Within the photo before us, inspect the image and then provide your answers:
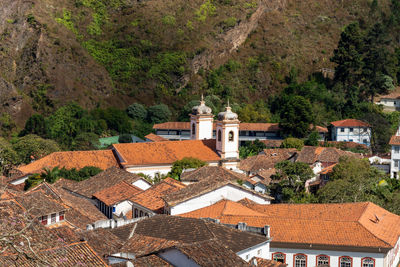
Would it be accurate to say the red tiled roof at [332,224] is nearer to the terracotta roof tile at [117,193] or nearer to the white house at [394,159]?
the terracotta roof tile at [117,193]

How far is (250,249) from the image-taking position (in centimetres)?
2467

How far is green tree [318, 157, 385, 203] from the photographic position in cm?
3941

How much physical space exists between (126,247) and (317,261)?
32.7ft

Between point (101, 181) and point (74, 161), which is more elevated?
point (101, 181)

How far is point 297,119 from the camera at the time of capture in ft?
212

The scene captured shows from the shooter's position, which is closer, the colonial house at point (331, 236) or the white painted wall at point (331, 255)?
the white painted wall at point (331, 255)

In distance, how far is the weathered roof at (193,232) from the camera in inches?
923

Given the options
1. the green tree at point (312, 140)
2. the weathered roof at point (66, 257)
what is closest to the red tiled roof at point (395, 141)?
the green tree at point (312, 140)

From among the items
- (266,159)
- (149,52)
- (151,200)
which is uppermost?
(149,52)

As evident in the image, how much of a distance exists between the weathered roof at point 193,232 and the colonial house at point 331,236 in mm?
3380

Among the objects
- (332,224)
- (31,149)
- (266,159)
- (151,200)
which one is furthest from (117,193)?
(266,159)

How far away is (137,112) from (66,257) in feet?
186

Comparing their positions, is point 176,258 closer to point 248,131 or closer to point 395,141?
point 395,141

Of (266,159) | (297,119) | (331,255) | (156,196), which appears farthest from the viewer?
(297,119)
